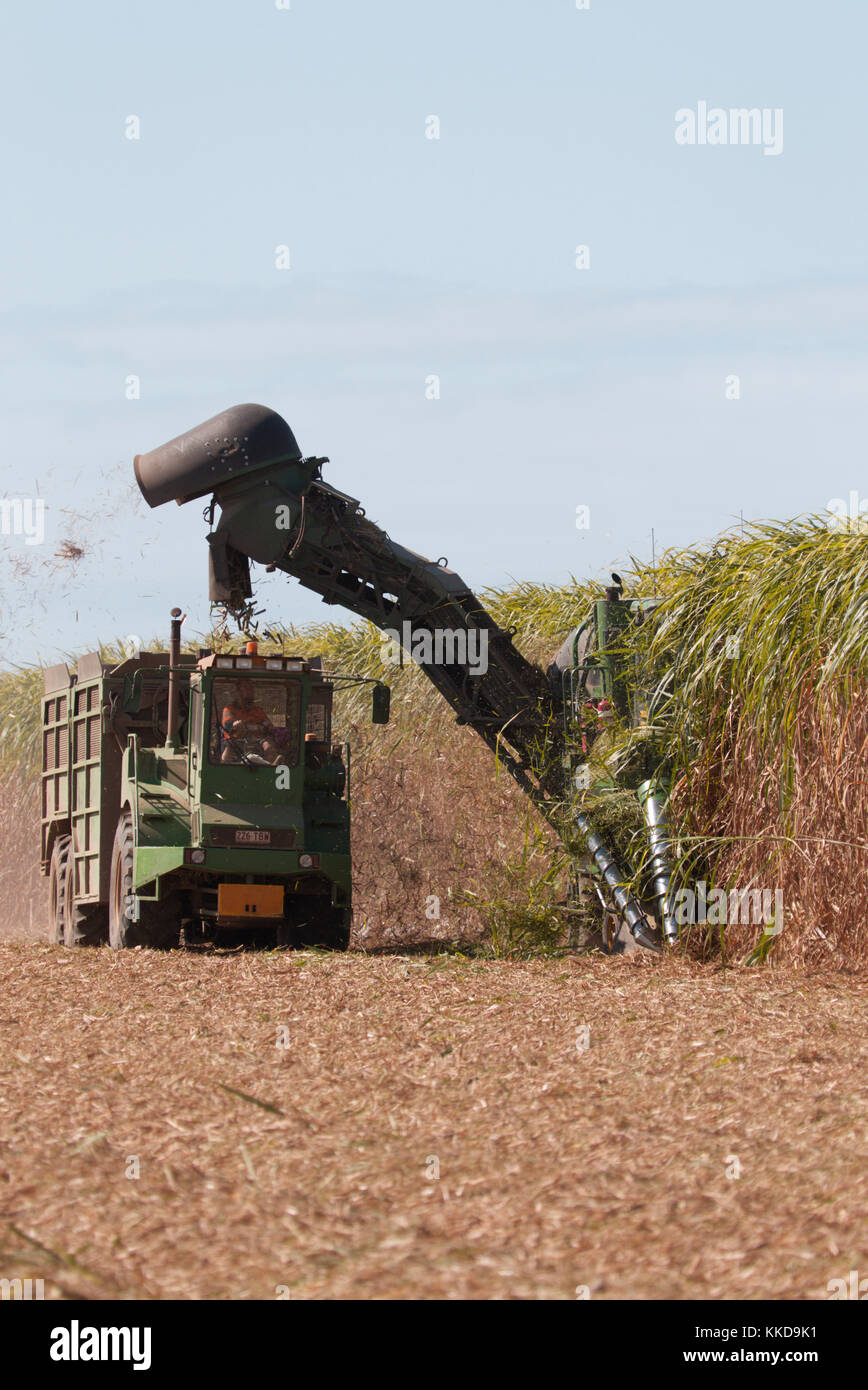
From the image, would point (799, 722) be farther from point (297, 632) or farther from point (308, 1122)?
point (297, 632)

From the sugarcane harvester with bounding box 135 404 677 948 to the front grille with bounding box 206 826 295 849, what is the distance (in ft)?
5.48

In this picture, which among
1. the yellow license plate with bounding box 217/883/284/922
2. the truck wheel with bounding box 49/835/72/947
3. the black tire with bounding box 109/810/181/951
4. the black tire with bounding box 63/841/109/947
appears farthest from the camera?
the truck wheel with bounding box 49/835/72/947

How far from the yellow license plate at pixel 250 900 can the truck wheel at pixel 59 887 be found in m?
3.33

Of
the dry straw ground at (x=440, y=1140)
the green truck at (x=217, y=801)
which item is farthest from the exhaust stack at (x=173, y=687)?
the dry straw ground at (x=440, y=1140)

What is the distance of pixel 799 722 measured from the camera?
34.4 ft

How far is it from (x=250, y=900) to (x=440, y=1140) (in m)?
6.99

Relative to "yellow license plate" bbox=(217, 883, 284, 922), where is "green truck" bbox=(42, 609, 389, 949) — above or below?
above

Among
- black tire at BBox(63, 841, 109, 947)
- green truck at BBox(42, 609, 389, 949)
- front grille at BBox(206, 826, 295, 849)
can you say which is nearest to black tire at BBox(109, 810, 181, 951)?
green truck at BBox(42, 609, 389, 949)

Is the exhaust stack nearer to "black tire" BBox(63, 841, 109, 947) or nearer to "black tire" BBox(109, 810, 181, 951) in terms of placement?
"black tire" BBox(109, 810, 181, 951)

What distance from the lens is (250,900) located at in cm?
1270

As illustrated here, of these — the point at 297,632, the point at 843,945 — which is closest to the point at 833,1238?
Answer: the point at 843,945

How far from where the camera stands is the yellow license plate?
12.6 metres

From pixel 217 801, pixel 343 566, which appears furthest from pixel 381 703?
pixel 217 801
